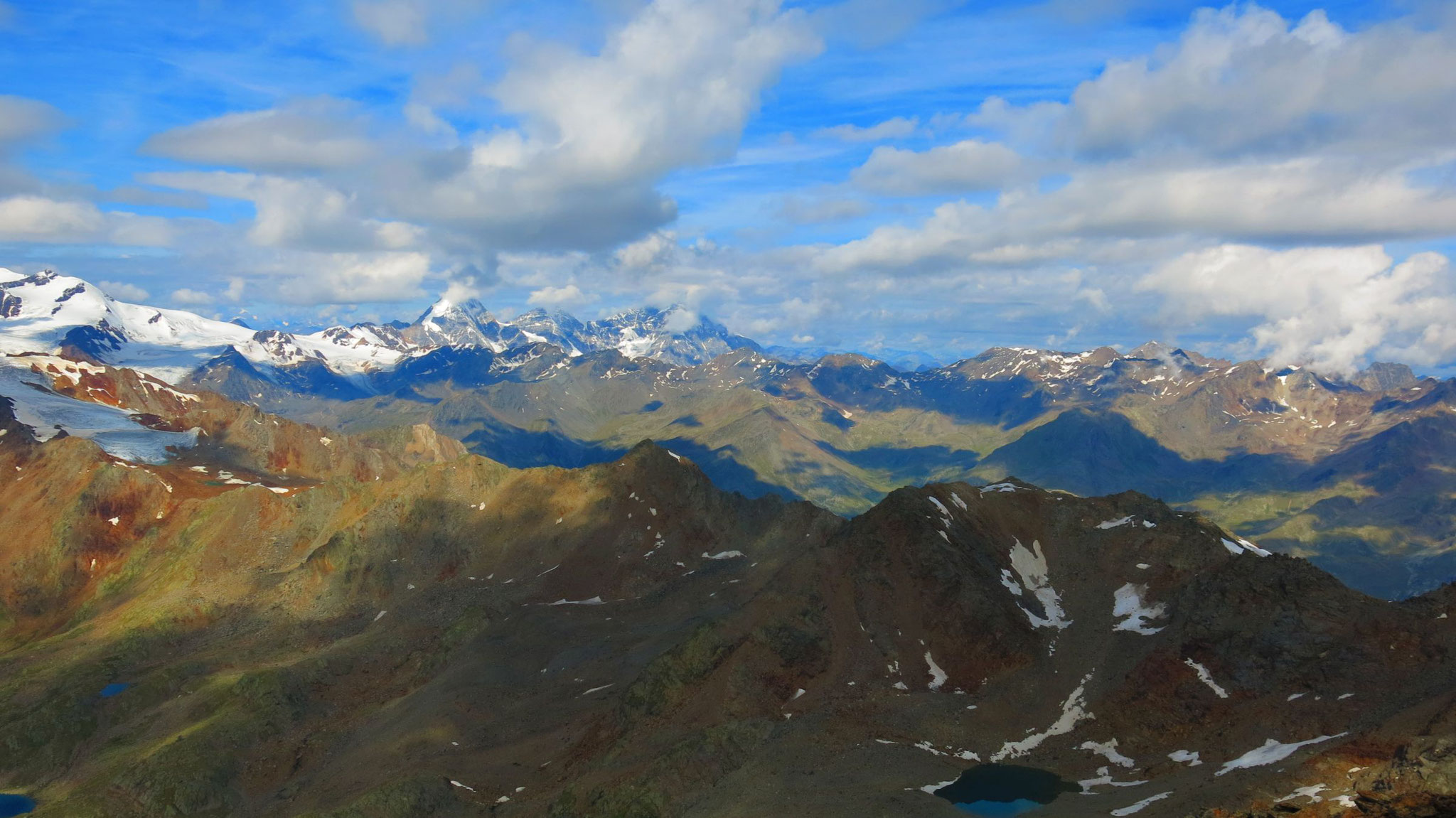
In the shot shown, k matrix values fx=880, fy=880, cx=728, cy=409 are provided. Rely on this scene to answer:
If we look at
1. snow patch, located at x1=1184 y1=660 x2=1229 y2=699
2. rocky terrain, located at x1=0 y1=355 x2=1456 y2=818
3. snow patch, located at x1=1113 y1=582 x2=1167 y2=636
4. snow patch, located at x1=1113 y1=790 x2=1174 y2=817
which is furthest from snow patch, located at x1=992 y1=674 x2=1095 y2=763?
snow patch, located at x1=1113 y1=790 x2=1174 y2=817

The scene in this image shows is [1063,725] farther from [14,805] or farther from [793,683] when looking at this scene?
[14,805]

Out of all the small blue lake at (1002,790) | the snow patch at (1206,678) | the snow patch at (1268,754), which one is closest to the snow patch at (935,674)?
the small blue lake at (1002,790)

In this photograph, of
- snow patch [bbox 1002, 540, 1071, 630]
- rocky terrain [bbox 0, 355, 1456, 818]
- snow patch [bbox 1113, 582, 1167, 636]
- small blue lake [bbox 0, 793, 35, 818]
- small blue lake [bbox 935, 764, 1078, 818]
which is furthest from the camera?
small blue lake [bbox 0, 793, 35, 818]

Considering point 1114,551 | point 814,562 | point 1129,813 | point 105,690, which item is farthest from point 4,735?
point 1114,551

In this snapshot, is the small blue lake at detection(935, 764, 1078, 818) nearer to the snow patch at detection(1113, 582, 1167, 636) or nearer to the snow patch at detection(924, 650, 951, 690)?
the snow patch at detection(924, 650, 951, 690)

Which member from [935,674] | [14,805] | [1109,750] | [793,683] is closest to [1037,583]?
[935,674]

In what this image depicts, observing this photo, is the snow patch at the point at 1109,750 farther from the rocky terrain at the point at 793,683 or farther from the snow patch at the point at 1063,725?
the snow patch at the point at 1063,725

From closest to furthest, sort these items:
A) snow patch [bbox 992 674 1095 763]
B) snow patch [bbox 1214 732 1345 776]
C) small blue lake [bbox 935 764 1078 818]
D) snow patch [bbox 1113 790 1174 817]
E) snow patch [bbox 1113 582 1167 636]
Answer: snow patch [bbox 1113 790 1174 817] → snow patch [bbox 1214 732 1345 776] → small blue lake [bbox 935 764 1078 818] → snow patch [bbox 992 674 1095 763] → snow patch [bbox 1113 582 1167 636]
